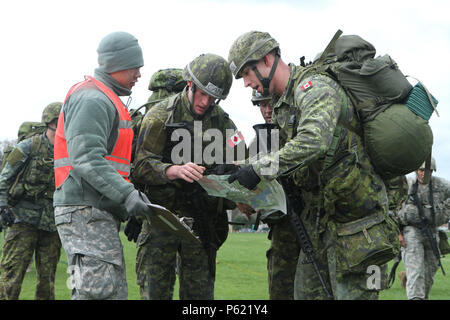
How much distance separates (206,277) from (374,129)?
2418 mm

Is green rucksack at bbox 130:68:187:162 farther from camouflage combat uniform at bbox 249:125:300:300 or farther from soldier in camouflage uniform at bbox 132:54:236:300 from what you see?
camouflage combat uniform at bbox 249:125:300:300

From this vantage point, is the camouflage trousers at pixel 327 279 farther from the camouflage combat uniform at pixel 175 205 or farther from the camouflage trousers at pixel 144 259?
the camouflage trousers at pixel 144 259

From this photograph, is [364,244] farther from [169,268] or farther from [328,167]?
[169,268]

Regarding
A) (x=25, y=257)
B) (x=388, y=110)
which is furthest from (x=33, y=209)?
(x=388, y=110)

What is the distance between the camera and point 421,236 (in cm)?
998

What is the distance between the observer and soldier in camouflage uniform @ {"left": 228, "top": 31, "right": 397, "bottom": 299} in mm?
3902

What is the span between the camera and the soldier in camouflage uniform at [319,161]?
12.8 ft

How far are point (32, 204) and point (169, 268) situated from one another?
3.65m

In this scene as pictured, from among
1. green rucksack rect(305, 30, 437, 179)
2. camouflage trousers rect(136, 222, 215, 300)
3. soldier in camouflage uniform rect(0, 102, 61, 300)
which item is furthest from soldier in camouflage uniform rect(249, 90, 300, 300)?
soldier in camouflage uniform rect(0, 102, 61, 300)
